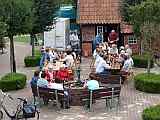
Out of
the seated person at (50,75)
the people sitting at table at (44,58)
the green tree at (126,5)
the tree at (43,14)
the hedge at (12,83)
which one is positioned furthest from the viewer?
the green tree at (126,5)

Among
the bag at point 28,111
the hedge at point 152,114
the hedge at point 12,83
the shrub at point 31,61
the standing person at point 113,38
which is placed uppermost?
the standing person at point 113,38

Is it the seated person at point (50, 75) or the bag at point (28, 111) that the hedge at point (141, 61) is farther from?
the bag at point (28, 111)

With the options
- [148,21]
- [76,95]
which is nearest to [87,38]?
[148,21]

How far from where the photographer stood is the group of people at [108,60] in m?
22.2

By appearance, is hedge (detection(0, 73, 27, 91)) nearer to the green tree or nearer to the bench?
the bench

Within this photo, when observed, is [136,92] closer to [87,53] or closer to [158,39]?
[158,39]

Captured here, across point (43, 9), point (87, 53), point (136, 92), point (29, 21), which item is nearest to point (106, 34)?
point (87, 53)

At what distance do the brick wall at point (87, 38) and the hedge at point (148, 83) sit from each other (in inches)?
450

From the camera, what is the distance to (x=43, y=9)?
1124 inches

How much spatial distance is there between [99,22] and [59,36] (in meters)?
5.99

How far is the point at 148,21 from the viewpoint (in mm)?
20953

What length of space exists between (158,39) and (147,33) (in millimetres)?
2259

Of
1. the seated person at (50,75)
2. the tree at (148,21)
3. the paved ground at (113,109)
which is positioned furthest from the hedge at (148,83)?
the seated person at (50,75)

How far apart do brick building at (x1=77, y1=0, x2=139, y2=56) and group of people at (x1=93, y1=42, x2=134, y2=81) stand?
2.52m
